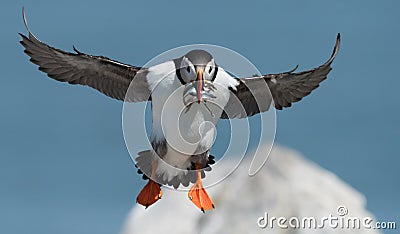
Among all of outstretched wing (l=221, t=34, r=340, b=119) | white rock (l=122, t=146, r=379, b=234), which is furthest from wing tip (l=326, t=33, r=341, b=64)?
white rock (l=122, t=146, r=379, b=234)

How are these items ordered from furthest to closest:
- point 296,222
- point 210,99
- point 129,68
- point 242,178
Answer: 1. point 242,178
2. point 296,222
3. point 129,68
4. point 210,99

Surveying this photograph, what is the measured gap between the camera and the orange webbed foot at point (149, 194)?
30.4 meters

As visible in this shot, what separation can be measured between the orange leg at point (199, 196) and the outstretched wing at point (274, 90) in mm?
1966

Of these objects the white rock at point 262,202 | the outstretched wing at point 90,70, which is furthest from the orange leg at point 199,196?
the white rock at point 262,202

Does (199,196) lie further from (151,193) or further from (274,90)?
(274,90)

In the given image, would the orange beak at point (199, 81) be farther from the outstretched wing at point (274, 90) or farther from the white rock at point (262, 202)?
the white rock at point (262, 202)

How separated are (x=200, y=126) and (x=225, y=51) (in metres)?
2.02

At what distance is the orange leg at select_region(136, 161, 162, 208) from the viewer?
30.4 meters

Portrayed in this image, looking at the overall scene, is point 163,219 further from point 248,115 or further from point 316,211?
point 248,115

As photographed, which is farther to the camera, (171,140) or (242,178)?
(242,178)

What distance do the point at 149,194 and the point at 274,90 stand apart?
453cm

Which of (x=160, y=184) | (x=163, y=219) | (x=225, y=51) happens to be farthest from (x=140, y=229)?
(x=225, y=51)

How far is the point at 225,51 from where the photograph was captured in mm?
28734

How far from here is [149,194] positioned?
30562mm
